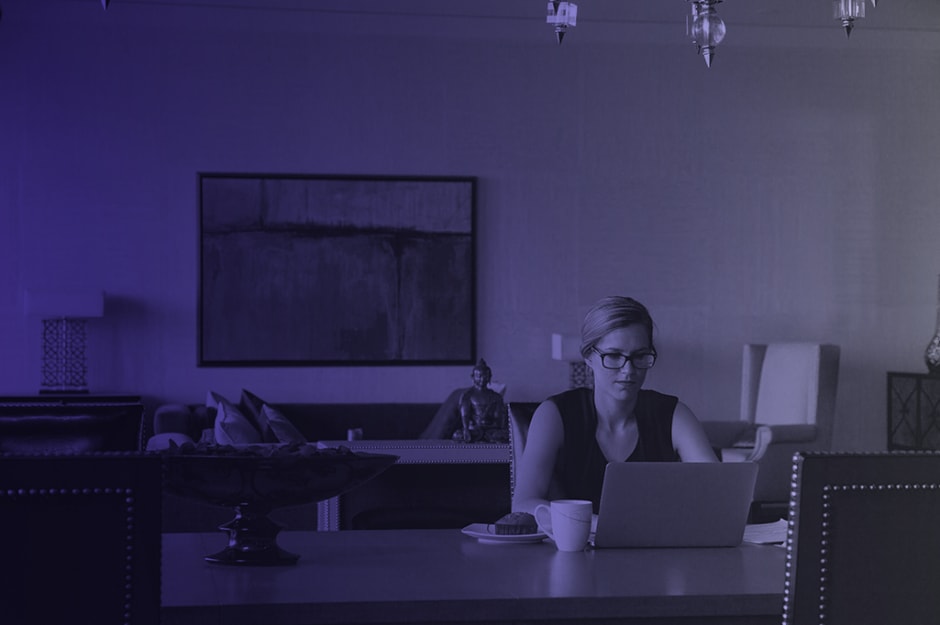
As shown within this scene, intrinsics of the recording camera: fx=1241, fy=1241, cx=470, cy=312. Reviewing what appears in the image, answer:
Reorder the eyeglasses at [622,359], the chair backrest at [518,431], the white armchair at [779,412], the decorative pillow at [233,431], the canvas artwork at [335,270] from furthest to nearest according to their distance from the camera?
the canvas artwork at [335,270], the white armchair at [779,412], the decorative pillow at [233,431], the chair backrest at [518,431], the eyeglasses at [622,359]

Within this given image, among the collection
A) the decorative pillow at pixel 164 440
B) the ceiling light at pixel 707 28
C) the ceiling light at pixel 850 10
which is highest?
the ceiling light at pixel 850 10

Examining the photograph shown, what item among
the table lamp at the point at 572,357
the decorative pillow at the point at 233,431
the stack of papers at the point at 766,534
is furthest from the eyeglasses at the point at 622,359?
the table lamp at the point at 572,357

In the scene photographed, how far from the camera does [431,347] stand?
753 cm

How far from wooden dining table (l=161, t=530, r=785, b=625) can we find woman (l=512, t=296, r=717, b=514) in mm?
588

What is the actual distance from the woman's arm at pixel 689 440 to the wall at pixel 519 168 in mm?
4457

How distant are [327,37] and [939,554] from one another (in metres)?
6.32

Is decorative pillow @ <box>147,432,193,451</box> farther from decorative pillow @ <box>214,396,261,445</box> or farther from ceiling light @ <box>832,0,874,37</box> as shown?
ceiling light @ <box>832,0,874,37</box>

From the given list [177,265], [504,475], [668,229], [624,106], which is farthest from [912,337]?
[177,265]

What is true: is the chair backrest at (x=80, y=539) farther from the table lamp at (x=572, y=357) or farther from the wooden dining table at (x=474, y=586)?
the table lamp at (x=572, y=357)

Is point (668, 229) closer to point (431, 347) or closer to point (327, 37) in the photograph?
point (431, 347)

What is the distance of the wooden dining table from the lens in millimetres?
1842

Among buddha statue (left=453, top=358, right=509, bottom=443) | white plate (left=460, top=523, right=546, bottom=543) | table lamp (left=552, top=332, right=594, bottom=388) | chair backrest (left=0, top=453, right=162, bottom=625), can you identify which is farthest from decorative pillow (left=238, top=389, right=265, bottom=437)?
chair backrest (left=0, top=453, right=162, bottom=625)

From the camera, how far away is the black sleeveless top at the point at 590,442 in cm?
301

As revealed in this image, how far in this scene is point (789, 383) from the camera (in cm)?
734
